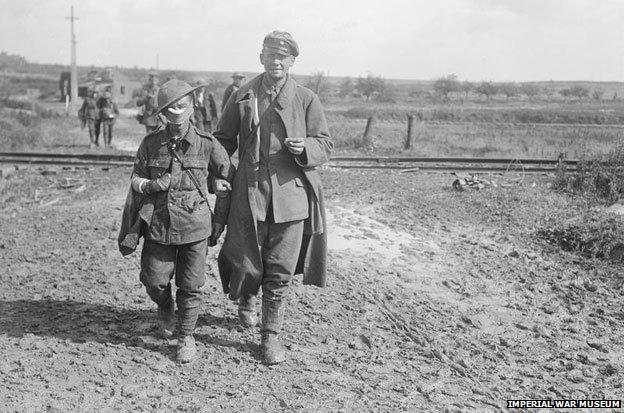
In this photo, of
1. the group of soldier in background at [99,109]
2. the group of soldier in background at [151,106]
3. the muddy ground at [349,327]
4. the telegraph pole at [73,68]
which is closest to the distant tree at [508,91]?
the telegraph pole at [73,68]

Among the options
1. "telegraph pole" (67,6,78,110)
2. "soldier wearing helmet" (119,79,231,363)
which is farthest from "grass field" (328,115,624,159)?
"telegraph pole" (67,6,78,110)

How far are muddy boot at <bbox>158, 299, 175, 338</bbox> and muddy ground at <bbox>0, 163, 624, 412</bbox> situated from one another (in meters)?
0.08

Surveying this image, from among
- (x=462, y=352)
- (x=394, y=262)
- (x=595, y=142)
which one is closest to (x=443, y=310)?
(x=462, y=352)

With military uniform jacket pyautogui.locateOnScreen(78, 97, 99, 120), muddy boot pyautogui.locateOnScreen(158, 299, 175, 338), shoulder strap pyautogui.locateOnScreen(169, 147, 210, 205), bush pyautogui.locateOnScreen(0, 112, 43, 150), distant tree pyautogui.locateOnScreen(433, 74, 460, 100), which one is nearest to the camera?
shoulder strap pyautogui.locateOnScreen(169, 147, 210, 205)

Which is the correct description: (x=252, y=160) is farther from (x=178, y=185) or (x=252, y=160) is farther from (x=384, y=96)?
(x=384, y=96)

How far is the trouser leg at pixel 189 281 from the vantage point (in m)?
4.05

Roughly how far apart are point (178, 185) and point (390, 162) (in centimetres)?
990

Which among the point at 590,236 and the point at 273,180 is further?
the point at 590,236

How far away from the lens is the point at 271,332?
4.19 meters

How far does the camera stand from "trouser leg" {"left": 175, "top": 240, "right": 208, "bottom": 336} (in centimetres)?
405

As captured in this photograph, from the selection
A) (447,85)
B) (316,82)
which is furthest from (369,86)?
(316,82)

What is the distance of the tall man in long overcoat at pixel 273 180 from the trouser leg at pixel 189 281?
213 mm

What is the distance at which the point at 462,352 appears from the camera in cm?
459

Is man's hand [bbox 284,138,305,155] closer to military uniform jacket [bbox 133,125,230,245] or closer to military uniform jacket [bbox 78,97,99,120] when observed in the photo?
military uniform jacket [bbox 133,125,230,245]
